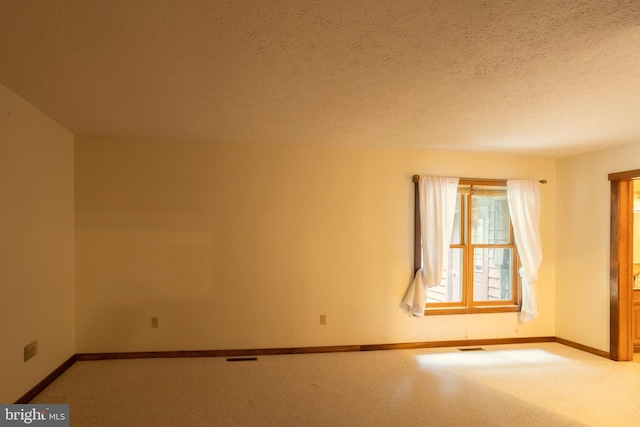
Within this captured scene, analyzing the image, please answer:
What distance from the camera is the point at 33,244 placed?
3164 millimetres

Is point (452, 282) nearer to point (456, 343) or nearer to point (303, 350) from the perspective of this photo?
point (456, 343)

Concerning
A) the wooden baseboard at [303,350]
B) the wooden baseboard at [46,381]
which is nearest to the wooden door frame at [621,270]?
the wooden baseboard at [303,350]

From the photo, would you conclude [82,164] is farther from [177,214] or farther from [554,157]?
[554,157]

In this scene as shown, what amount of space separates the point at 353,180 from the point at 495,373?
254 centimetres

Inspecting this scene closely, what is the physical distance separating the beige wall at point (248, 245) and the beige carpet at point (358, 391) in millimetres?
360

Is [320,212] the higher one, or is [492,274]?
[320,212]

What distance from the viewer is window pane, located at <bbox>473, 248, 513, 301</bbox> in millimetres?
4949

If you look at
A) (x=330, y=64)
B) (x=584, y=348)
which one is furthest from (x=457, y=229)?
(x=330, y=64)

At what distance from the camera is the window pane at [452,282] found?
16.0 ft

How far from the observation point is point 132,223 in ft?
13.7

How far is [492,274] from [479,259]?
11.1 inches

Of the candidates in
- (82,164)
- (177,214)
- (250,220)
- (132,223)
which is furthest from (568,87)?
(82,164)

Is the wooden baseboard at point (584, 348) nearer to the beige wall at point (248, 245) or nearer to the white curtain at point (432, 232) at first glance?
the beige wall at point (248, 245)

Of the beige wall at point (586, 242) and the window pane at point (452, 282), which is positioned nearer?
the beige wall at point (586, 242)
